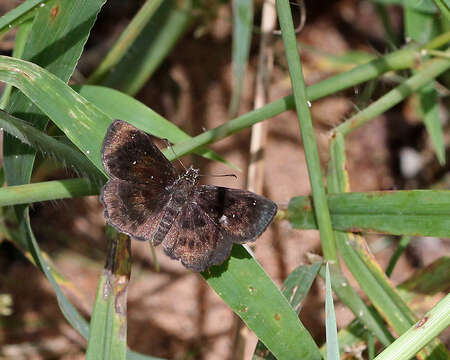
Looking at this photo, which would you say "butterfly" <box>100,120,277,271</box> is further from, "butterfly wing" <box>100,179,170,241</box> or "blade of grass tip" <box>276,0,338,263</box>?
"blade of grass tip" <box>276,0,338,263</box>

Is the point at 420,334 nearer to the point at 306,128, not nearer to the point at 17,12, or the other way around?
the point at 306,128

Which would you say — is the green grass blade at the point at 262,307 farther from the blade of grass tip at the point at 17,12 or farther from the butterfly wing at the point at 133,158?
the blade of grass tip at the point at 17,12

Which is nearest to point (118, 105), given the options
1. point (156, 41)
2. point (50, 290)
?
point (156, 41)

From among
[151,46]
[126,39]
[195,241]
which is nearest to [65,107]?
[195,241]

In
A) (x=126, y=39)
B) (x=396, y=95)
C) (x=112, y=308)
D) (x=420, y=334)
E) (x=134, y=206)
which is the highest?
(x=126, y=39)

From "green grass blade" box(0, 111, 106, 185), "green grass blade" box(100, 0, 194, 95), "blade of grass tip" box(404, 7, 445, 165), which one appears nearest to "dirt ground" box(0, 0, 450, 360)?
"blade of grass tip" box(404, 7, 445, 165)

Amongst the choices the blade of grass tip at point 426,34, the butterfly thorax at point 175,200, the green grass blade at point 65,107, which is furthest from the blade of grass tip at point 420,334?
the blade of grass tip at point 426,34

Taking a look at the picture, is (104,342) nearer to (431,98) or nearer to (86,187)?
(86,187)
